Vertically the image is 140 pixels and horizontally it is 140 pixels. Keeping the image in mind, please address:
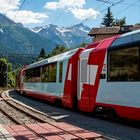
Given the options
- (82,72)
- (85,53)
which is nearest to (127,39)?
(85,53)

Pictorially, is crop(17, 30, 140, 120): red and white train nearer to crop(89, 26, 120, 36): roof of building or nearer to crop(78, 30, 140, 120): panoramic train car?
crop(78, 30, 140, 120): panoramic train car

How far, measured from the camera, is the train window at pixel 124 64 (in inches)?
546

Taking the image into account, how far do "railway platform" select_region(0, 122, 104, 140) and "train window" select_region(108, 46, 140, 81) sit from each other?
237cm

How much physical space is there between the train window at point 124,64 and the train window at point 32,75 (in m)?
14.9

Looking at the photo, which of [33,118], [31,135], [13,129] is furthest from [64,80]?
[31,135]

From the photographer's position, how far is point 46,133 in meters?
12.8

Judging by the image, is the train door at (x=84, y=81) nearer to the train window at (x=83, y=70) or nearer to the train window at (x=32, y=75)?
the train window at (x=83, y=70)

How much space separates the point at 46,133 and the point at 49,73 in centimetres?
1371

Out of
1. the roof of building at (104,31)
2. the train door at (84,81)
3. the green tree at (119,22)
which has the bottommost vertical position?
the train door at (84,81)

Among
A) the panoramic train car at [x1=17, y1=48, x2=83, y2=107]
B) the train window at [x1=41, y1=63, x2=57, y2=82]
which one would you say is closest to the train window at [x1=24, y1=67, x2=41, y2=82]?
the panoramic train car at [x1=17, y1=48, x2=83, y2=107]

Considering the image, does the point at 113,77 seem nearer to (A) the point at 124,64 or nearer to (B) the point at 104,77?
(B) the point at 104,77

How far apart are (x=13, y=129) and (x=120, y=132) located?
11.2 feet

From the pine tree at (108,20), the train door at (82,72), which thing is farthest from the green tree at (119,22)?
the train door at (82,72)

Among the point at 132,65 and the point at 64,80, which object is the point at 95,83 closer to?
the point at 132,65
